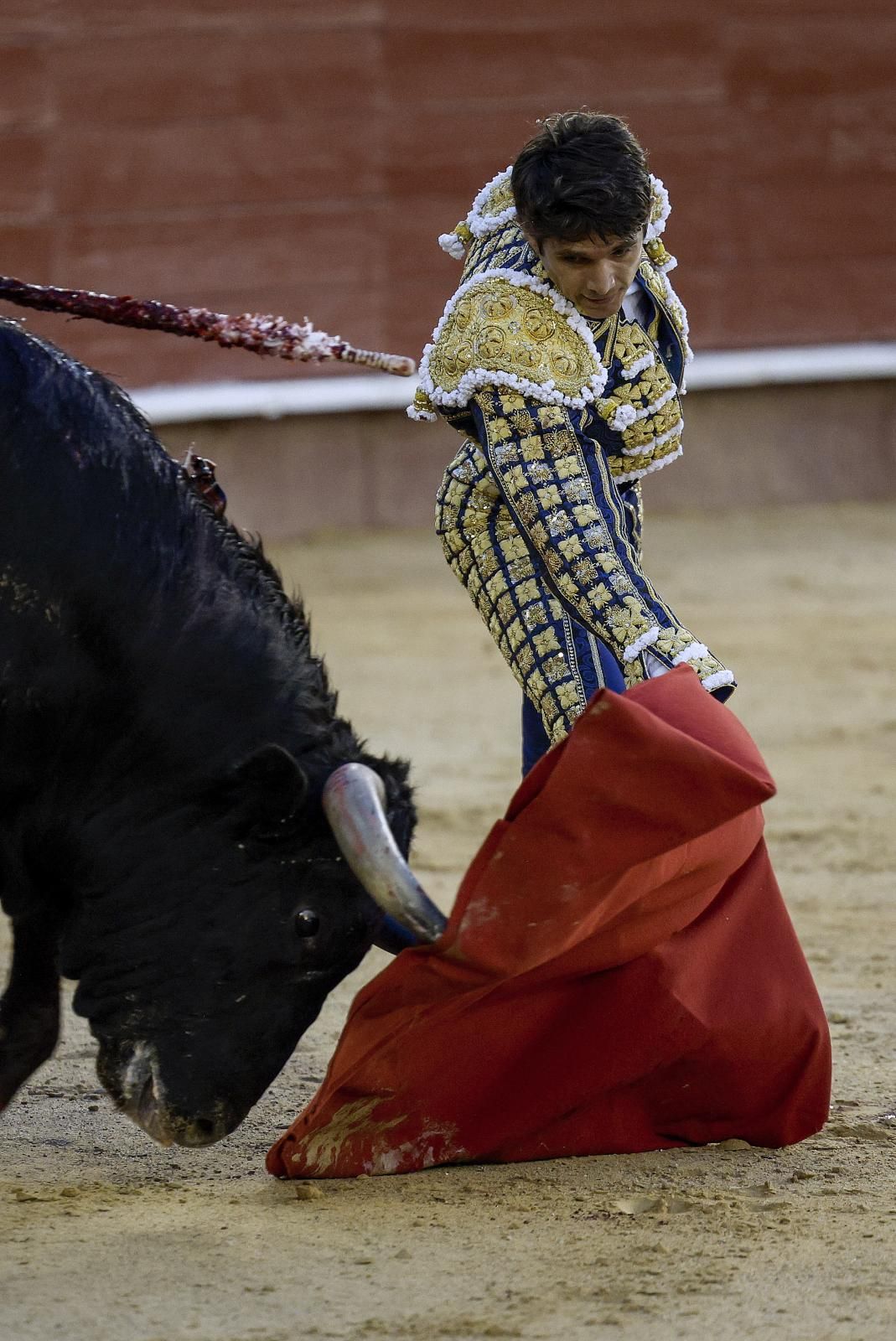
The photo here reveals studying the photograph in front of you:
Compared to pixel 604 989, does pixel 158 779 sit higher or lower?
higher

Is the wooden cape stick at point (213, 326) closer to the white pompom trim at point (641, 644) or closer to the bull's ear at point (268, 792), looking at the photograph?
the white pompom trim at point (641, 644)

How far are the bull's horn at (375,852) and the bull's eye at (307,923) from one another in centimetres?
15

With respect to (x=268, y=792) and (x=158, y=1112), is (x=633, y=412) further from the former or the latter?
(x=158, y=1112)

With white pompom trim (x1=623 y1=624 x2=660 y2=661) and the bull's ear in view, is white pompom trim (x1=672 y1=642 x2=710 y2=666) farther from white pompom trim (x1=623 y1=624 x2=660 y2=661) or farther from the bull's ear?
the bull's ear

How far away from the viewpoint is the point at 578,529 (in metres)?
2.59

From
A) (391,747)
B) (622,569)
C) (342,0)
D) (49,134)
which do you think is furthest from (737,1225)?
(342,0)

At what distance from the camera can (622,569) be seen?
2.59m

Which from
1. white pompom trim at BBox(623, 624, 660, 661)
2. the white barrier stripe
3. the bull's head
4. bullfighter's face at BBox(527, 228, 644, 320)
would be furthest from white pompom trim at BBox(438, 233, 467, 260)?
the white barrier stripe

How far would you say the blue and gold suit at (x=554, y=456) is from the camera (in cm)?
260

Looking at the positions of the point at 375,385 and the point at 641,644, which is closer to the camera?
the point at 641,644

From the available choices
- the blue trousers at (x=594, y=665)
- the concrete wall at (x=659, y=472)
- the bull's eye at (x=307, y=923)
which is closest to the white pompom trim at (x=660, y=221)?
the blue trousers at (x=594, y=665)

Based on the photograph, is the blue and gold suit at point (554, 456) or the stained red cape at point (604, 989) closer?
the stained red cape at point (604, 989)

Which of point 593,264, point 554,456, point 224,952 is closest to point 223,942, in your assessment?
point 224,952

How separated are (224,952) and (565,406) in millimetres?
832
